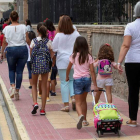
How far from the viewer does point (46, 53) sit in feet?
28.5

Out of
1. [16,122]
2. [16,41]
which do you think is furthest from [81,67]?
[16,41]

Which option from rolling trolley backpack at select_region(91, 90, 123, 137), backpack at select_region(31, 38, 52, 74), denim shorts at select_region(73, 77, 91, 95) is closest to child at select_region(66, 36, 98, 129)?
denim shorts at select_region(73, 77, 91, 95)

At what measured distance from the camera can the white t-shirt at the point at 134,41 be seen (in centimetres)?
714

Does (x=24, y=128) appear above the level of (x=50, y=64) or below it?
below

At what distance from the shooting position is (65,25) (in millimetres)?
8789

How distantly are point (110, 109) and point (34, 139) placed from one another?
123 cm

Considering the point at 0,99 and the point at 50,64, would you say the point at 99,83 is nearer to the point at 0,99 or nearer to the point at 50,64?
the point at 50,64

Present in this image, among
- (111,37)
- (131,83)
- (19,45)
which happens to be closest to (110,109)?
(131,83)

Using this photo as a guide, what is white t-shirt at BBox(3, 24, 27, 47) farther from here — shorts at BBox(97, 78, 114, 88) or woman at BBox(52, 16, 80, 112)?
shorts at BBox(97, 78, 114, 88)

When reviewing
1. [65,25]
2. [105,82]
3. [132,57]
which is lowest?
[105,82]

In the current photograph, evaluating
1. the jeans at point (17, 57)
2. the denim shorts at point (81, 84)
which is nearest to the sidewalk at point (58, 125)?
the denim shorts at point (81, 84)

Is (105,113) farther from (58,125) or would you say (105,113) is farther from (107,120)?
(58,125)

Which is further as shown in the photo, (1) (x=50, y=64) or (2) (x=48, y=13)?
(2) (x=48, y=13)

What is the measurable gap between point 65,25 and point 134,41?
6.51 ft
